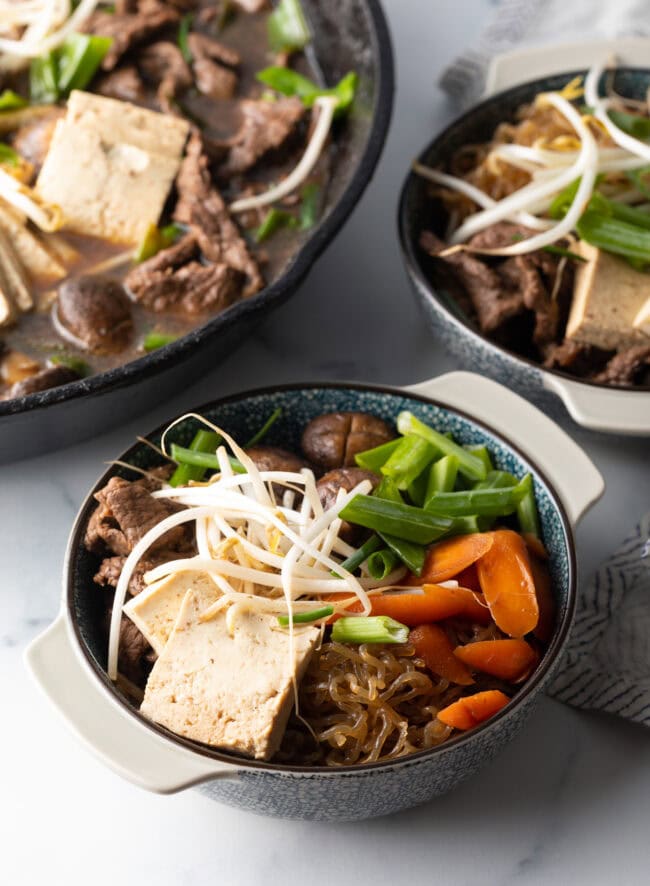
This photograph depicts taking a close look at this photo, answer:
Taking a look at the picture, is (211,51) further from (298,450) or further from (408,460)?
(408,460)

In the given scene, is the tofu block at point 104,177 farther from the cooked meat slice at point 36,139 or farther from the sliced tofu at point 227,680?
the sliced tofu at point 227,680

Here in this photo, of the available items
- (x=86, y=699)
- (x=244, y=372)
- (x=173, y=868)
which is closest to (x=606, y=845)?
(x=173, y=868)

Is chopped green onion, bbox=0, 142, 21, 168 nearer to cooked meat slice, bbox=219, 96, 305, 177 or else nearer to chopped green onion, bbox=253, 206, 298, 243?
cooked meat slice, bbox=219, 96, 305, 177

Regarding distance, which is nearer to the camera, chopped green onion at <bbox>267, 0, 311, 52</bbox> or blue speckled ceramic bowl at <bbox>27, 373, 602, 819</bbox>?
blue speckled ceramic bowl at <bbox>27, 373, 602, 819</bbox>

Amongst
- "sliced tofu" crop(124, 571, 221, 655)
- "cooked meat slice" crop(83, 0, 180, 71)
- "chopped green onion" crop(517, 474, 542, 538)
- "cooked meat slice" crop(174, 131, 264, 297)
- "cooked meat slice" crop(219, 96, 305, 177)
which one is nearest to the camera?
Answer: "sliced tofu" crop(124, 571, 221, 655)

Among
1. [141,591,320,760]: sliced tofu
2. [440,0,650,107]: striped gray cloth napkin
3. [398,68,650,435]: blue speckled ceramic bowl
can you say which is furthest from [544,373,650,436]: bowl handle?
[440,0,650,107]: striped gray cloth napkin
